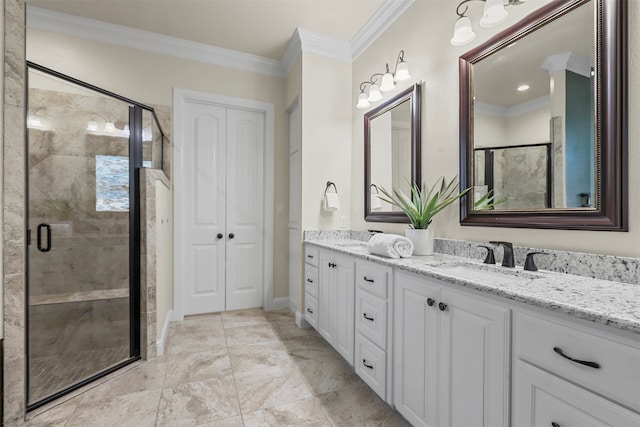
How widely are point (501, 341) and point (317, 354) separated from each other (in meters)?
1.58

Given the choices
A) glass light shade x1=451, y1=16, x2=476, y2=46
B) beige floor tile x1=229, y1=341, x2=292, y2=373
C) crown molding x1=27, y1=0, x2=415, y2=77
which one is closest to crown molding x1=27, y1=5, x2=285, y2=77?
crown molding x1=27, y1=0, x2=415, y2=77

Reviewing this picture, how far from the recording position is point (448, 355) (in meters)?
1.16

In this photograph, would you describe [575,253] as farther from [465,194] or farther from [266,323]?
[266,323]

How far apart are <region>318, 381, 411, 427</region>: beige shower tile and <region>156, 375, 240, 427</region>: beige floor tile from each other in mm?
531

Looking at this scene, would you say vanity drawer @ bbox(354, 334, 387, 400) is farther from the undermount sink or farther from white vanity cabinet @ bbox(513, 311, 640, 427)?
white vanity cabinet @ bbox(513, 311, 640, 427)

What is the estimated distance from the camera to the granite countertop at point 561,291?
0.72 meters

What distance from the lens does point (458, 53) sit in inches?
70.0

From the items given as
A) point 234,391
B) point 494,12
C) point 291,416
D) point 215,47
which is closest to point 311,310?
point 234,391

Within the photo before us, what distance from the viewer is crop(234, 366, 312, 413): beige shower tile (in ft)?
5.50

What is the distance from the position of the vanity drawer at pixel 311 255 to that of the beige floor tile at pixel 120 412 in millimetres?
1380

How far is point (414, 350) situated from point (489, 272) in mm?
505

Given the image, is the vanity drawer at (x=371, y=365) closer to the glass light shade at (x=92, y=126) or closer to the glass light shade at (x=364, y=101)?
the glass light shade at (x=364, y=101)

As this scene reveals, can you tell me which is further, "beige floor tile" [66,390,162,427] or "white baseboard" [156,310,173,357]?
"white baseboard" [156,310,173,357]

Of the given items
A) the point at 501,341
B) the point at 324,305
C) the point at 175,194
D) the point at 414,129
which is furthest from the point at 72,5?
the point at 501,341
